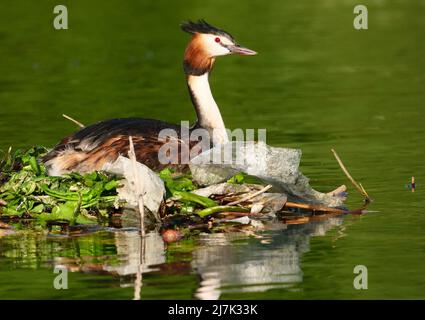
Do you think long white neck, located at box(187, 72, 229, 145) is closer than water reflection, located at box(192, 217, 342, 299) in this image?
No

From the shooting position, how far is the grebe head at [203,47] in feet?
43.8

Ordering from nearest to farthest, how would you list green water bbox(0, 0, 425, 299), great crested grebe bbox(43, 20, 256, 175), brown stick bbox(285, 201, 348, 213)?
green water bbox(0, 0, 425, 299)
brown stick bbox(285, 201, 348, 213)
great crested grebe bbox(43, 20, 256, 175)

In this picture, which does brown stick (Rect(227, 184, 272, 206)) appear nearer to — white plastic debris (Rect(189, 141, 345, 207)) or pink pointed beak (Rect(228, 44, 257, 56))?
white plastic debris (Rect(189, 141, 345, 207))

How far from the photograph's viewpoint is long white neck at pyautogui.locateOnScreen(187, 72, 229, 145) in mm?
13141

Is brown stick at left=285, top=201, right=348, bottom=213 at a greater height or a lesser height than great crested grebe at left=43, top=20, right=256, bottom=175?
lesser

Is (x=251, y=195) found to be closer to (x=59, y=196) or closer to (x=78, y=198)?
(x=78, y=198)

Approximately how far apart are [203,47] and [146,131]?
1341 mm

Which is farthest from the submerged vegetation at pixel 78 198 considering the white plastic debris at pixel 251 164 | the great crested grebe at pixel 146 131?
the great crested grebe at pixel 146 131

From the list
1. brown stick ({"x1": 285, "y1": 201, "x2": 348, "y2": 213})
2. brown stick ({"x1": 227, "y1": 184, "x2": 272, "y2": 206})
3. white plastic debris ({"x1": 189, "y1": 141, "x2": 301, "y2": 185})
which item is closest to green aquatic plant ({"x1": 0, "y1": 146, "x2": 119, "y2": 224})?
white plastic debris ({"x1": 189, "y1": 141, "x2": 301, "y2": 185})

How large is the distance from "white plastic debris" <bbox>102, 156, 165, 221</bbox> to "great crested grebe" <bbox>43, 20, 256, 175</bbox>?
2.37ft

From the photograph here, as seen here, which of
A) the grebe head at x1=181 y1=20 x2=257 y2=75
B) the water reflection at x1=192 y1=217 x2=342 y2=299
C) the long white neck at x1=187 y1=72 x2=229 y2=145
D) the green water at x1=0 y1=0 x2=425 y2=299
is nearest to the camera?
the water reflection at x1=192 y1=217 x2=342 y2=299

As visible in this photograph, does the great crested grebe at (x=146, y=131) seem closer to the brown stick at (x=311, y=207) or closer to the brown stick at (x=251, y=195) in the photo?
the brown stick at (x=251, y=195)

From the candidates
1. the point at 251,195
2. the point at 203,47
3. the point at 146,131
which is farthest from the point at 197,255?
the point at 203,47

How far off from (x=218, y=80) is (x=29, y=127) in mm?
5577
